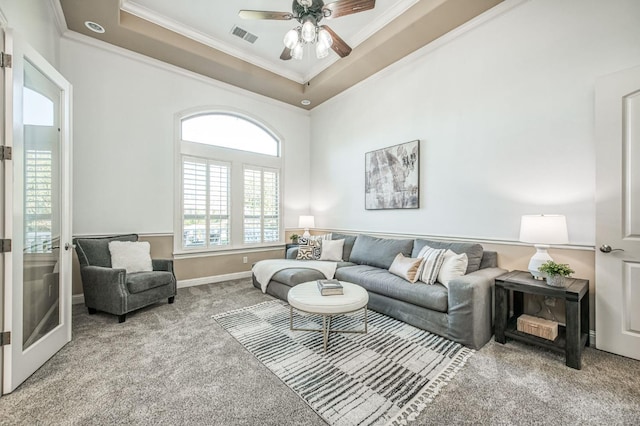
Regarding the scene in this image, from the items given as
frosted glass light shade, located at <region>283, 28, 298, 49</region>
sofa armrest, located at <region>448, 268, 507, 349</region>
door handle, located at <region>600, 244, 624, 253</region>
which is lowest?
sofa armrest, located at <region>448, 268, 507, 349</region>

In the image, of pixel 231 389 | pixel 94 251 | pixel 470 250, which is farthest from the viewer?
pixel 94 251

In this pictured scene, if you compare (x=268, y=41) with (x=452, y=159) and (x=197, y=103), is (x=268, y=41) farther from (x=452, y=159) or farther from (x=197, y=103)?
(x=452, y=159)

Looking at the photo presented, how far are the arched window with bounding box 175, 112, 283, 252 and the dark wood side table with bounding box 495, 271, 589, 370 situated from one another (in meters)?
3.88

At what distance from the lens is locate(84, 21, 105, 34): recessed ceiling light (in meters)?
3.22

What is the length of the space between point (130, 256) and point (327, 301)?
2635mm

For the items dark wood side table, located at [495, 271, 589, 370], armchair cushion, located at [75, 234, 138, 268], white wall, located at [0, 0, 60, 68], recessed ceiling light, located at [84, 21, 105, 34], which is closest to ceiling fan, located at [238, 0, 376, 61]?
white wall, located at [0, 0, 60, 68]

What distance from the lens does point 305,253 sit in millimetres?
4371

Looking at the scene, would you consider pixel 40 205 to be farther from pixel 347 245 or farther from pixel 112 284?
pixel 347 245

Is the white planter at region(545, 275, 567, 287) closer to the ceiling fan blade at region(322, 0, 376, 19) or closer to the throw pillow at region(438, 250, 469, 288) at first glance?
the throw pillow at region(438, 250, 469, 288)

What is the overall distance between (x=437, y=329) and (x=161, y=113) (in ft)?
15.4

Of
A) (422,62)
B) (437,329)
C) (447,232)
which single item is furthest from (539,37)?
(437,329)

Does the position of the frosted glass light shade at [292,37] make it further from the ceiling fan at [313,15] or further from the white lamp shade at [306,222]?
the white lamp shade at [306,222]

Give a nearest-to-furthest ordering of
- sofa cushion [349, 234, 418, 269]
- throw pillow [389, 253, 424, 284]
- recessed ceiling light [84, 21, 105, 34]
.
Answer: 1. throw pillow [389, 253, 424, 284]
2. recessed ceiling light [84, 21, 105, 34]
3. sofa cushion [349, 234, 418, 269]

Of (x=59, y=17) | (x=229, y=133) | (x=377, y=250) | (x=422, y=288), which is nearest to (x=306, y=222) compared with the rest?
(x=377, y=250)
